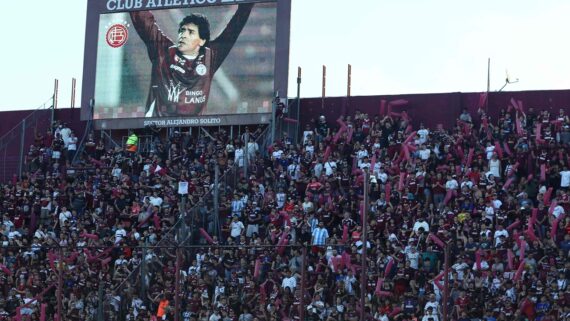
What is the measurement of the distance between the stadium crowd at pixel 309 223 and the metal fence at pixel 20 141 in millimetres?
1081

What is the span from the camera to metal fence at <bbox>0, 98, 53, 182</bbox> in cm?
4466

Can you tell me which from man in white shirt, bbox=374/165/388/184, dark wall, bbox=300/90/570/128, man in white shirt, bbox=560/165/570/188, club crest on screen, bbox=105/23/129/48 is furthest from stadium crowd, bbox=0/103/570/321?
club crest on screen, bbox=105/23/129/48

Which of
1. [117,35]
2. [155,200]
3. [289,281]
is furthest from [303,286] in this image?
[117,35]

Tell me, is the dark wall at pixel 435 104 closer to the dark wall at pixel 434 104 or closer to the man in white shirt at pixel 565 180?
the dark wall at pixel 434 104

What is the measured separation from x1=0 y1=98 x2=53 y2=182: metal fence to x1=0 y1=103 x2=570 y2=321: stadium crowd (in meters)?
1.08

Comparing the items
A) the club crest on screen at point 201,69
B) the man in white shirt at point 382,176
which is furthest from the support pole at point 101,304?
the club crest on screen at point 201,69

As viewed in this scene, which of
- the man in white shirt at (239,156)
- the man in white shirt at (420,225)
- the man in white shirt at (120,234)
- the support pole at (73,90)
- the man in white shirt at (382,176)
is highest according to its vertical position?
the support pole at (73,90)

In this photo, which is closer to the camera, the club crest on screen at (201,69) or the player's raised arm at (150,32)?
the club crest on screen at (201,69)

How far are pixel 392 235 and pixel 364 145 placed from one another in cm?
650

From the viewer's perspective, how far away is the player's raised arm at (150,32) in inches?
1666

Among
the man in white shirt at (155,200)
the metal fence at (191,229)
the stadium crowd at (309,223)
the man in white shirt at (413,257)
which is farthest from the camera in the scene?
the man in white shirt at (155,200)

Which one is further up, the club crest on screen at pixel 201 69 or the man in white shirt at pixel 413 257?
the club crest on screen at pixel 201 69

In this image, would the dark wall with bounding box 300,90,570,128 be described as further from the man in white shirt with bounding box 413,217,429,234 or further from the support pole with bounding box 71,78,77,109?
the support pole with bounding box 71,78,77,109

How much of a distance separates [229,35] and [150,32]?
2.89 metres
